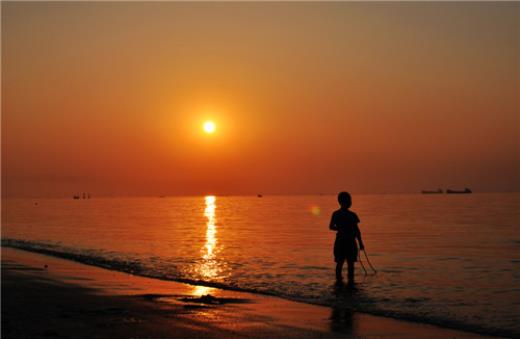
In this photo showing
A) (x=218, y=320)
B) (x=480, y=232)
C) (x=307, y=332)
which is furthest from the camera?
(x=480, y=232)

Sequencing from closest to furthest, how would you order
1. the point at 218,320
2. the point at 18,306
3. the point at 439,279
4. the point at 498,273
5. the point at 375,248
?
the point at 218,320, the point at 18,306, the point at 439,279, the point at 498,273, the point at 375,248

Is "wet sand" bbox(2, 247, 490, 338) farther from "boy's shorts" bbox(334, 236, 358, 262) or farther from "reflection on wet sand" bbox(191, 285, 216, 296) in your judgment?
"boy's shorts" bbox(334, 236, 358, 262)

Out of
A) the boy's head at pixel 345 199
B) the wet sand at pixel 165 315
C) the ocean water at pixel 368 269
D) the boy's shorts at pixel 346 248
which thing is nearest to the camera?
the wet sand at pixel 165 315

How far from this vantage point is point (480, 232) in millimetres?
42531

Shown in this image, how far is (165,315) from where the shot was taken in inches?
432

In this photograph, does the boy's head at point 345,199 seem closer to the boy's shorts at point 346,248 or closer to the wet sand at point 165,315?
the boy's shorts at point 346,248

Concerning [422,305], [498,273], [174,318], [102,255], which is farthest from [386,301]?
[102,255]

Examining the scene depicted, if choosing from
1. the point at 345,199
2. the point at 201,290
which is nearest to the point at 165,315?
the point at 201,290

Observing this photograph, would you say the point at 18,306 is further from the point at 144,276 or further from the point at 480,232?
the point at 480,232

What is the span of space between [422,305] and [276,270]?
7.73 metres

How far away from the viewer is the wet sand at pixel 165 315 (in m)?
9.61

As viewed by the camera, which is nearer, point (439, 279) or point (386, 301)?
point (386, 301)

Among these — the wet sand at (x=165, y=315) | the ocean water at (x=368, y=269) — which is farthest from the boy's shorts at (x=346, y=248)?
the wet sand at (x=165, y=315)

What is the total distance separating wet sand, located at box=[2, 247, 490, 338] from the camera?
9.61 metres
